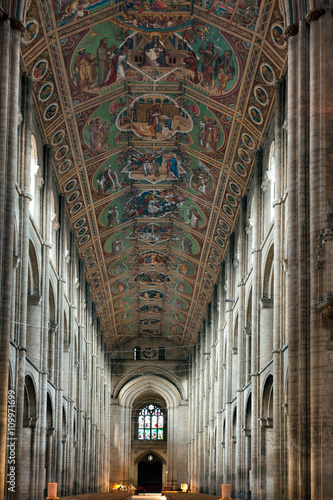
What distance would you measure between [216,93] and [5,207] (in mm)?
11876

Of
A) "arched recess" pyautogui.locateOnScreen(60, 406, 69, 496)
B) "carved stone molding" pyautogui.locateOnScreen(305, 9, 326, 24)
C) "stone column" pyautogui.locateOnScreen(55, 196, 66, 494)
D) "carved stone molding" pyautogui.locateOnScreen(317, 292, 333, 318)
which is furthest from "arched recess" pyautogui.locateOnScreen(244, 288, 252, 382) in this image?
"carved stone molding" pyautogui.locateOnScreen(305, 9, 326, 24)

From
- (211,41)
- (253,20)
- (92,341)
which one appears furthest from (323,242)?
(92,341)

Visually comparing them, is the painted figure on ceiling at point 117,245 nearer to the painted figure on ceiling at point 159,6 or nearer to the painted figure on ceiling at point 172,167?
the painted figure on ceiling at point 172,167

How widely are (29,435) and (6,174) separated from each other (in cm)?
1138

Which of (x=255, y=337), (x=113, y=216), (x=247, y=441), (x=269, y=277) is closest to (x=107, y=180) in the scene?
(x=113, y=216)

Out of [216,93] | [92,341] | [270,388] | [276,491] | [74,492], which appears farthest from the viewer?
[92,341]

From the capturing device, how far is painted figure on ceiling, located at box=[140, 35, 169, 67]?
27.4 meters

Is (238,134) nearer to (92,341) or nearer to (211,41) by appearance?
(211,41)

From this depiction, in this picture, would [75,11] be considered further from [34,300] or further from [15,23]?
[34,300]

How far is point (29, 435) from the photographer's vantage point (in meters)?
27.2

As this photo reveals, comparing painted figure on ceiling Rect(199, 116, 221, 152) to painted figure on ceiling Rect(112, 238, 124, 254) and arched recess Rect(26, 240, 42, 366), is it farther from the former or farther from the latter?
painted figure on ceiling Rect(112, 238, 124, 254)

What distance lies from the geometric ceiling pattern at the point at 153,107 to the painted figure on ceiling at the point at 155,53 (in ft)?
0.17

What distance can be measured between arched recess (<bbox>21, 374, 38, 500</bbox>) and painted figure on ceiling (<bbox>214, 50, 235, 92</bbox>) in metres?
12.3

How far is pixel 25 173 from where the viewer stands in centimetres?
2478
